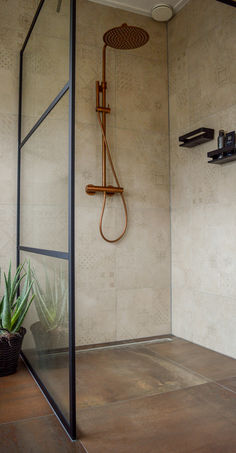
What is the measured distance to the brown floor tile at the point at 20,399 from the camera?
6.14ft

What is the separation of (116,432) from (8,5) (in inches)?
116

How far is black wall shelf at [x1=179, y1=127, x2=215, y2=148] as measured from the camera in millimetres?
2803

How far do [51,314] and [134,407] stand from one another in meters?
0.65

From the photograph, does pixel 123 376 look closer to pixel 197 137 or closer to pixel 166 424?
pixel 166 424

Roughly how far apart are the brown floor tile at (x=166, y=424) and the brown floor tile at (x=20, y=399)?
254mm

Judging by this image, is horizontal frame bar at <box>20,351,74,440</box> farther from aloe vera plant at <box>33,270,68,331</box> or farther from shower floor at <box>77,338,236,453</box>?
aloe vera plant at <box>33,270,68,331</box>

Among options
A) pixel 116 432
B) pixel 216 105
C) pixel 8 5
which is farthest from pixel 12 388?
pixel 8 5

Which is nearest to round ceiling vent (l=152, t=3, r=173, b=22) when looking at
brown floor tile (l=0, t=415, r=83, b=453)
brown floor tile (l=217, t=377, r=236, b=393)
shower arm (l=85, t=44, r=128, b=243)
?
shower arm (l=85, t=44, r=128, b=243)

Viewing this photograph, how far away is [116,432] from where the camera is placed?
170 centimetres

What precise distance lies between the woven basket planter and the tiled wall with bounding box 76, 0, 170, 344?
0.64 metres

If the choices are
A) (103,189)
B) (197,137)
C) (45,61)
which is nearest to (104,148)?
(103,189)

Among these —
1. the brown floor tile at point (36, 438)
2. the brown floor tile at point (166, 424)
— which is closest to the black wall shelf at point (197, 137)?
the brown floor tile at point (166, 424)

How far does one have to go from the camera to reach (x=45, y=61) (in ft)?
7.28

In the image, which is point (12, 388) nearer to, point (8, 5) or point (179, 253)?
point (179, 253)
